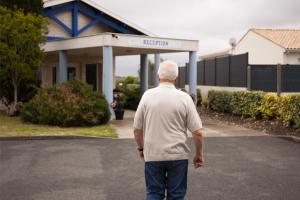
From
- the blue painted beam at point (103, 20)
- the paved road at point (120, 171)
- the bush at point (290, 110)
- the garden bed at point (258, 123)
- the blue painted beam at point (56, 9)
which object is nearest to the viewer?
the paved road at point (120, 171)

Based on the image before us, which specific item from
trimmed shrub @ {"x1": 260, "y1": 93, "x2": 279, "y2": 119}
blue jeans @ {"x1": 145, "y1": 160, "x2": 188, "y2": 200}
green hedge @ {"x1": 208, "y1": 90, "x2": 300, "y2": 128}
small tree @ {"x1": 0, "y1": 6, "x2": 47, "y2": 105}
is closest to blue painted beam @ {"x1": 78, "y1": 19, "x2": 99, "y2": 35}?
small tree @ {"x1": 0, "y1": 6, "x2": 47, "y2": 105}

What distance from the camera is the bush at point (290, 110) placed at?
14202 millimetres

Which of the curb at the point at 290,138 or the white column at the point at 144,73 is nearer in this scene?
the curb at the point at 290,138

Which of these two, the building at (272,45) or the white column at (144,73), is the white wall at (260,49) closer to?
the building at (272,45)

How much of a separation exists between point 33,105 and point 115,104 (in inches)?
112

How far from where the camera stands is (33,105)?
53.5 feet

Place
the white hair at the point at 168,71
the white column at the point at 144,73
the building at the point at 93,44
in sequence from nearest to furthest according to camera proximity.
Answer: the white hair at the point at 168,71
the building at the point at 93,44
the white column at the point at 144,73

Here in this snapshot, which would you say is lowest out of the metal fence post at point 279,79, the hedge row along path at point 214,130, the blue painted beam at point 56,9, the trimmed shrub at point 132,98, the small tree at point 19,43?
the hedge row along path at point 214,130

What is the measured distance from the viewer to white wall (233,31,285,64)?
114ft

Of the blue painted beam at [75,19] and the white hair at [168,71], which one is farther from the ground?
the blue painted beam at [75,19]

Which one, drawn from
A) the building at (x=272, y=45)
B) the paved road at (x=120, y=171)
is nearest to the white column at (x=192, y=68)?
the paved road at (x=120, y=171)

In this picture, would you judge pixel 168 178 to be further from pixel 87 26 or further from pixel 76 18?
pixel 87 26

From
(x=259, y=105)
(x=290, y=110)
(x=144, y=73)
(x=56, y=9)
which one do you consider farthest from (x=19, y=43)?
(x=290, y=110)

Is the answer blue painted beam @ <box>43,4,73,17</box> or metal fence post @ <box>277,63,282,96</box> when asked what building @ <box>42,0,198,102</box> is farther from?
metal fence post @ <box>277,63,282,96</box>
